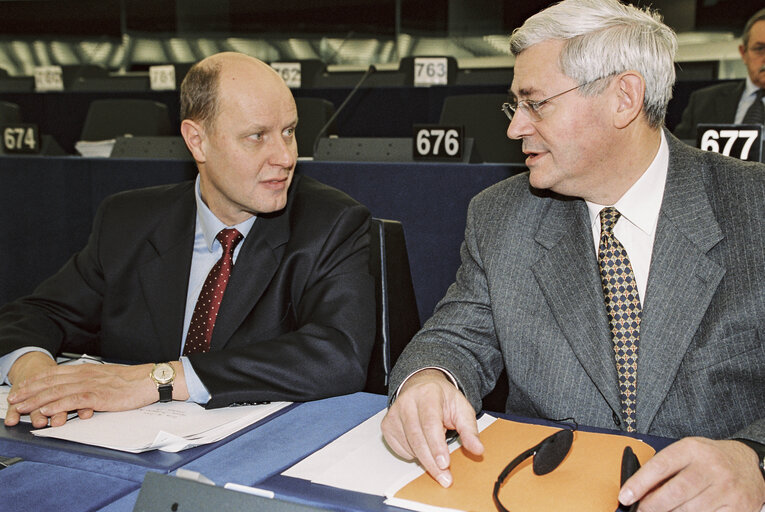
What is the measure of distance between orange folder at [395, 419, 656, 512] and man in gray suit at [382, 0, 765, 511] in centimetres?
15

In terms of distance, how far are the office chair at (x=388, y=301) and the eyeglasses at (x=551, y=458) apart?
75 cm

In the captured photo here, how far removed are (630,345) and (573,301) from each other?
12 centimetres

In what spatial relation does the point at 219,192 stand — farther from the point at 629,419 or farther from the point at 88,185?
the point at 88,185

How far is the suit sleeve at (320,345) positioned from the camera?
1272mm

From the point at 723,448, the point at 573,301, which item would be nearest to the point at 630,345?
the point at 573,301

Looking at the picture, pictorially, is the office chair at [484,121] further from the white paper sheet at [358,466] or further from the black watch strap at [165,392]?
the white paper sheet at [358,466]

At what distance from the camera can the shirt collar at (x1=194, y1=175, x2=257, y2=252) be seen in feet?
5.40

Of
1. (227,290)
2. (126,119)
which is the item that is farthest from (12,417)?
(126,119)

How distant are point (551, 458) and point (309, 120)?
10.9 ft

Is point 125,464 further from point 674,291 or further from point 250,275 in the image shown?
point 674,291

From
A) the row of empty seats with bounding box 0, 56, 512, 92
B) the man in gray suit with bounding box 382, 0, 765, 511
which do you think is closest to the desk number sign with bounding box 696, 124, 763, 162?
the man in gray suit with bounding box 382, 0, 765, 511

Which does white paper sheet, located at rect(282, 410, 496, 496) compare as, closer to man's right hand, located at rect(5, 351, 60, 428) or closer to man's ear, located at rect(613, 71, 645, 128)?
man's right hand, located at rect(5, 351, 60, 428)

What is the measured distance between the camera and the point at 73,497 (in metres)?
0.87

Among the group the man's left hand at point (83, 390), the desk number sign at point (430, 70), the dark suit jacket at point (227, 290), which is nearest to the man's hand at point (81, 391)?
the man's left hand at point (83, 390)
